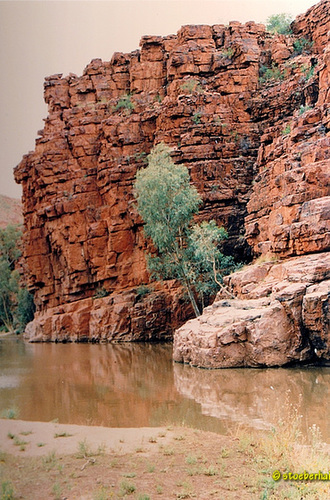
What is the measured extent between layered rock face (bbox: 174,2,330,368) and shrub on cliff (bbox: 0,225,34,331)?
101ft

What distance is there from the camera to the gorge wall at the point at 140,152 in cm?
3553

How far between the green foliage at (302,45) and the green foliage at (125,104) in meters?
14.2

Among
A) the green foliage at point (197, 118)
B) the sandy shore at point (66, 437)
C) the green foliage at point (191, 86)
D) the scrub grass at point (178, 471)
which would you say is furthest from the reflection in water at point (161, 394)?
the green foliage at point (191, 86)

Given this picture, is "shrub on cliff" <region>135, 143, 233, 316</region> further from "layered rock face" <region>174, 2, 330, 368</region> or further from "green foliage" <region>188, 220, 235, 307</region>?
"layered rock face" <region>174, 2, 330, 368</region>

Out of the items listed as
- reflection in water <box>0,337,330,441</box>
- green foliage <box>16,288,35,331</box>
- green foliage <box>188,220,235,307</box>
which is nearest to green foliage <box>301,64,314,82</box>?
green foliage <box>188,220,235,307</box>

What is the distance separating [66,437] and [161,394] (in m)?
6.12

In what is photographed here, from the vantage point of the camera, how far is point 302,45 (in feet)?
132

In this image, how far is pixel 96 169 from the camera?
4256 cm

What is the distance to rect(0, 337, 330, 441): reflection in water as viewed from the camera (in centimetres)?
1159

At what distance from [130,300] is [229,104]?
16998mm

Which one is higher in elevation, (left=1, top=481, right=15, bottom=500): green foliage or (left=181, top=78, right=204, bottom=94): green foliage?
(left=181, top=78, right=204, bottom=94): green foliage

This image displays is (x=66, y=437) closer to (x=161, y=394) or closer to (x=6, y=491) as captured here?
(x=6, y=491)

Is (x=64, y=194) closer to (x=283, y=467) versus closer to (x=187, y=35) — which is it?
(x=187, y=35)

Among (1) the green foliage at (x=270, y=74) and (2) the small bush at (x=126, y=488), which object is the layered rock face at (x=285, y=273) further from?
(2) the small bush at (x=126, y=488)
